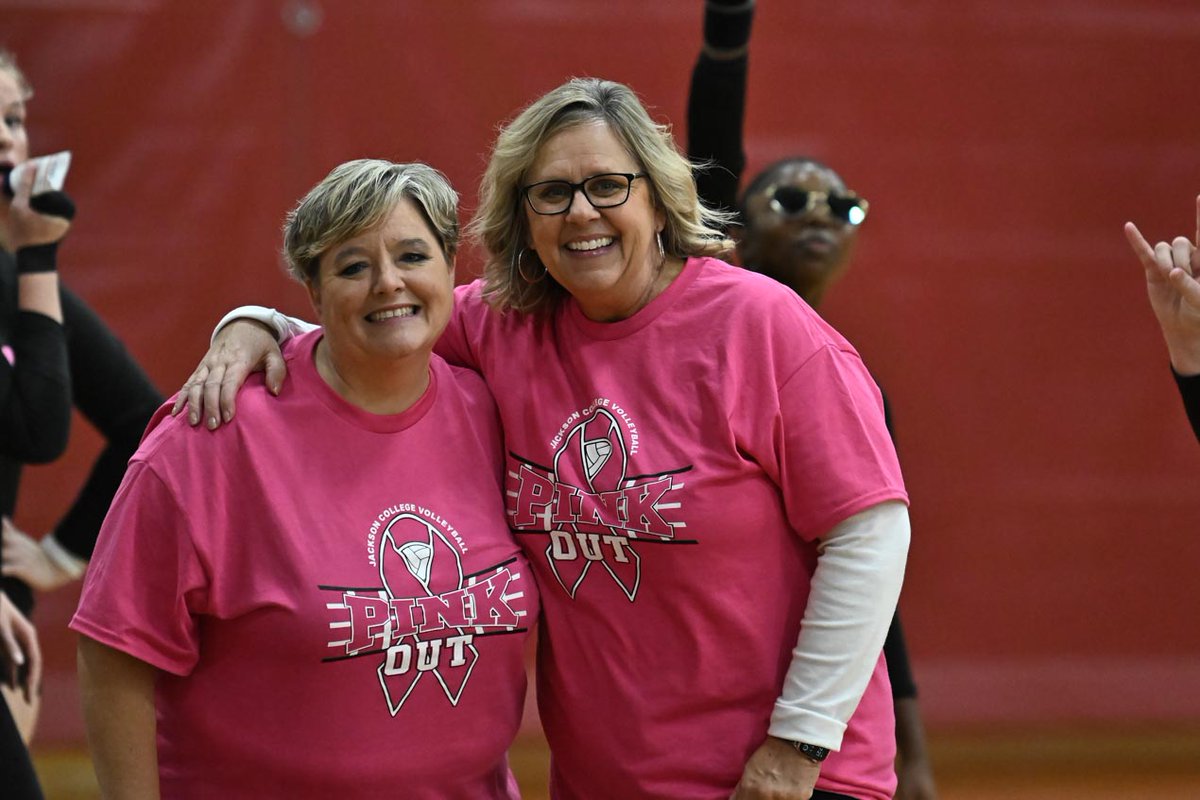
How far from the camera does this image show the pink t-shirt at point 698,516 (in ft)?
6.03

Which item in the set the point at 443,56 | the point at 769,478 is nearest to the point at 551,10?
the point at 443,56

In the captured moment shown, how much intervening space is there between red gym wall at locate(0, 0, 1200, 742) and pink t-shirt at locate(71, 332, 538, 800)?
2.22 metres

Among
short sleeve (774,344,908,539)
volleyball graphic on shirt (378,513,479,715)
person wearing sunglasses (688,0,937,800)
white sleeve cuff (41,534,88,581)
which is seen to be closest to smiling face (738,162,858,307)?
person wearing sunglasses (688,0,937,800)

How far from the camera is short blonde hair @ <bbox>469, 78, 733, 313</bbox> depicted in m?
1.94

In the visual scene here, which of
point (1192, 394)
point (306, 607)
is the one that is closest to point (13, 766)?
point (306, 607)

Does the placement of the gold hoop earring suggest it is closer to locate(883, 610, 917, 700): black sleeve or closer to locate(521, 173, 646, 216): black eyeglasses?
locate(521, 173, 646, 216): black eyeglasses

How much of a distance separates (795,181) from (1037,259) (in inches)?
74.5

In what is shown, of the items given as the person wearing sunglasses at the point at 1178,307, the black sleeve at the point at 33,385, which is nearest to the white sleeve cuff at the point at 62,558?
the black sleeve at the point at 33,385

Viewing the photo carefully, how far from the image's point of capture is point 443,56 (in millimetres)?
4125

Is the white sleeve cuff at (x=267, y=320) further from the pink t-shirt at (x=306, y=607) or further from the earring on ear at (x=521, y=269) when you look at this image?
the earring on ear at (x=521, y=269)

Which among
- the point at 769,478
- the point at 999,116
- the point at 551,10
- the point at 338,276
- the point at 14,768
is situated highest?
the point at 551,10

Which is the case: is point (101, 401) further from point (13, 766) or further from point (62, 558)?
point (13, 766)

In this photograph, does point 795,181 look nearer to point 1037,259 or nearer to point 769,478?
point 769,478

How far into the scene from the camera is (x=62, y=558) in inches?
124
